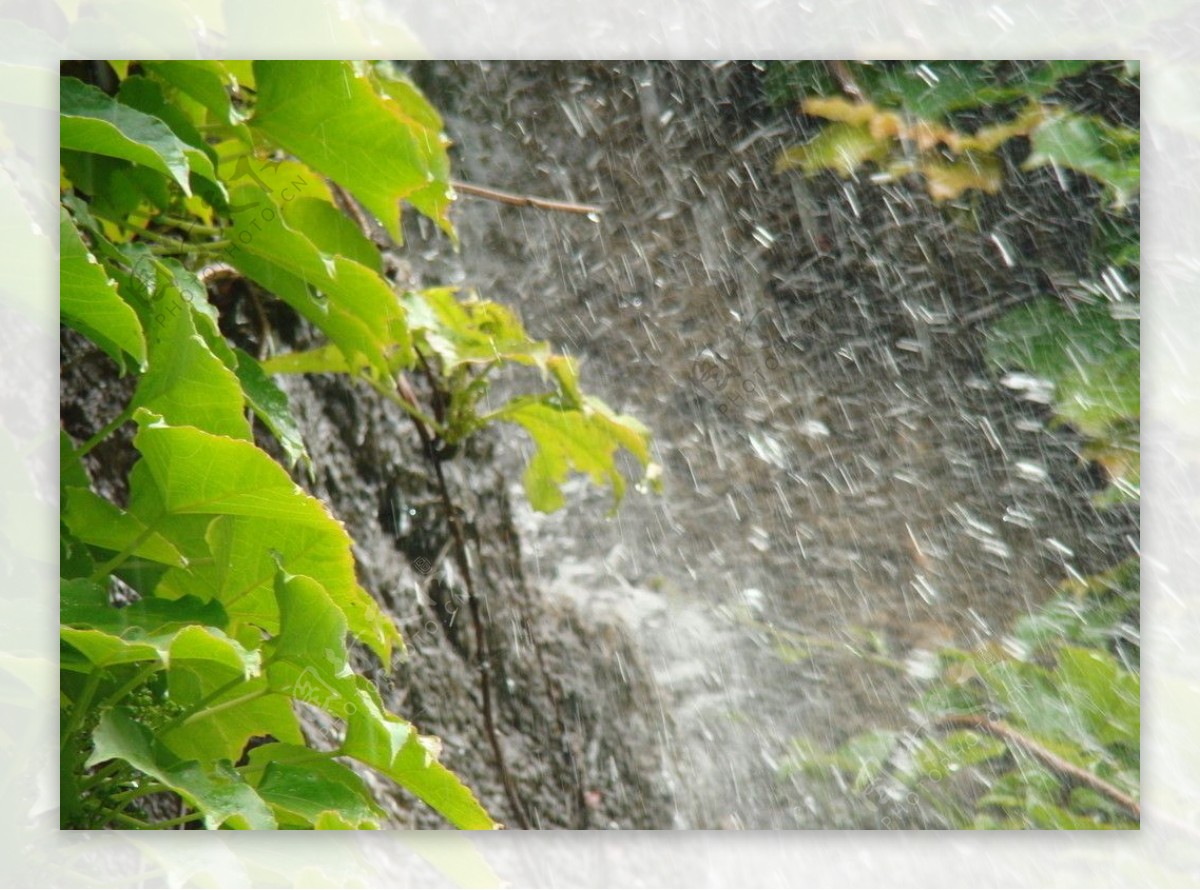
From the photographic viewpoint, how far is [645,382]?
1.26 metres

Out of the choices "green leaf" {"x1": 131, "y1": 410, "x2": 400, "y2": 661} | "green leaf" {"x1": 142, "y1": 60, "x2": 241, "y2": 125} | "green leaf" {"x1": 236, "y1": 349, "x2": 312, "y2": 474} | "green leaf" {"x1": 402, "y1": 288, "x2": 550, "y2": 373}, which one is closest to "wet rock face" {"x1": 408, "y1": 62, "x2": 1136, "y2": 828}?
"green leaf" {"x1": 402, "y1": 288, "x2": 550, "y2": 373}

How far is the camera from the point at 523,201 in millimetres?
1190

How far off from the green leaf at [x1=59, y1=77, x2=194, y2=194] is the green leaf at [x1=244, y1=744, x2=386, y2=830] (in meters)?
0.39

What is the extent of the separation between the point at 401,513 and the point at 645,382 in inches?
12.1

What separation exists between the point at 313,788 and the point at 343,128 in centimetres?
48

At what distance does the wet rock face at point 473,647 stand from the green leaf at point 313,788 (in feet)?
1.04

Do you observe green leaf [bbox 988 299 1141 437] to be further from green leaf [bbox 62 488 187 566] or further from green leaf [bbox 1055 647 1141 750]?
green leaf [bbox 62 488 187 566]

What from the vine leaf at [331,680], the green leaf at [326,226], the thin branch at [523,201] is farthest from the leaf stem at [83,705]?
the thin branch at [523,201]

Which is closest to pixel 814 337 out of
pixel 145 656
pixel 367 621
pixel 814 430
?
pixel 814 430

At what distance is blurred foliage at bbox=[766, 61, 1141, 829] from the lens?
39.0 inches

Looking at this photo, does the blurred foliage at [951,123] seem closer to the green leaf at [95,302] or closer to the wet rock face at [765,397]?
the wet rock face at [765,397]

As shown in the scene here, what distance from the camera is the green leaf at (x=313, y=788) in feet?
2.48

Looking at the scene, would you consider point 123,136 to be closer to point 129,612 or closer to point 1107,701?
point 129,612

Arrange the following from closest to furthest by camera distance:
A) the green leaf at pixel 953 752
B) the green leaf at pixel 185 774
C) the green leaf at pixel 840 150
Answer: the green leaf at pixel 185 774 → the green leaf at pixel 953 752 → the green leaf at pixel 840 150
